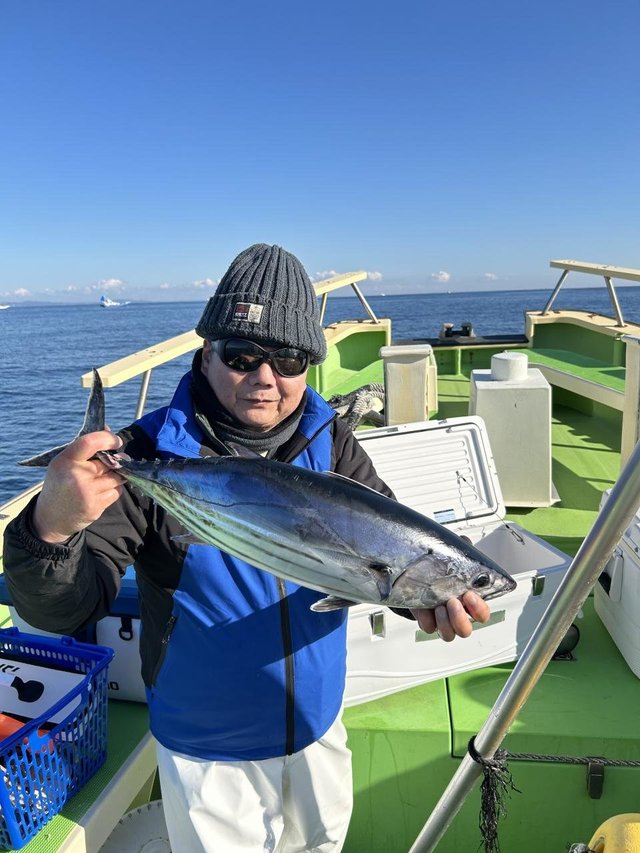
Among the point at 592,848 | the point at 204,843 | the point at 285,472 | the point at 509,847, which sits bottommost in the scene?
the point at 509,847

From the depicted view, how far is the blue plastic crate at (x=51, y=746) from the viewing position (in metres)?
1.98

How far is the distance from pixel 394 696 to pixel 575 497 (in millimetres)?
3390

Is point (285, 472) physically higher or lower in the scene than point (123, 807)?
higher

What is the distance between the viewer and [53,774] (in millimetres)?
2127

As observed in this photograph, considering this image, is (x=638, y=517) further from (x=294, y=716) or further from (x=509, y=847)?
(x=294, y=716)

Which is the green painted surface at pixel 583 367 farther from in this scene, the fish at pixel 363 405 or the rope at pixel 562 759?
the rope at pixel 562 759

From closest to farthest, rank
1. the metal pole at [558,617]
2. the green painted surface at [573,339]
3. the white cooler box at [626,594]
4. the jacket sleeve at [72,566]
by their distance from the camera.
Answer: the metal pole at [558,617], the jacket sleeve at [72,566], the white cooler box at [626,594], the green painted surface at [573,339]

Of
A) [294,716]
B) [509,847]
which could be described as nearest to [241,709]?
[294,716]

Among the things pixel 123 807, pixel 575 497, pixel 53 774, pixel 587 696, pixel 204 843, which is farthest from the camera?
pixel 575 497

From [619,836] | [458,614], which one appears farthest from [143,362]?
[619,836]

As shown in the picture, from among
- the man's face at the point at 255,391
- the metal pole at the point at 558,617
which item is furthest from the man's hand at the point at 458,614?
the man's face at the point at 255,391

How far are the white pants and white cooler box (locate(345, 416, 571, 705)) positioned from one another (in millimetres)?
675

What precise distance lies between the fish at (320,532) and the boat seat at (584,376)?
6267 millimetres

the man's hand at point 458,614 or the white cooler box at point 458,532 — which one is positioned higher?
the man's hand at point 458,614
